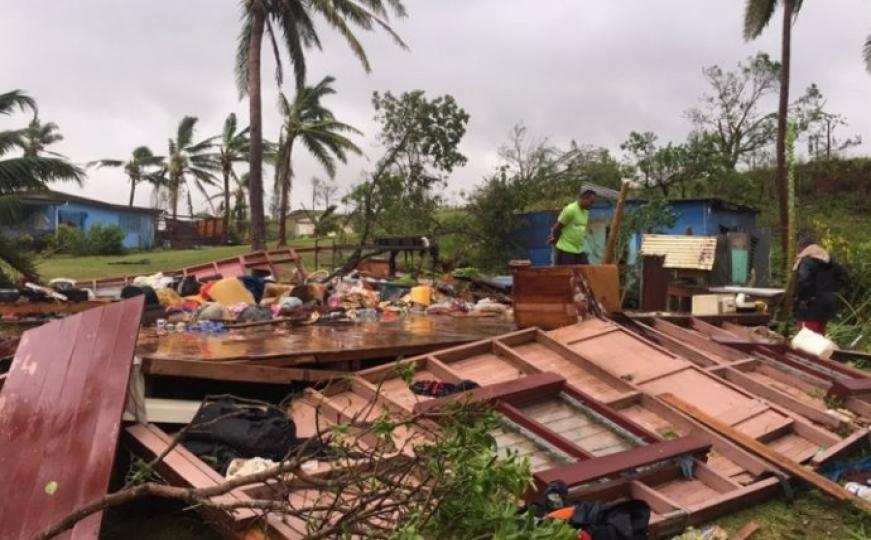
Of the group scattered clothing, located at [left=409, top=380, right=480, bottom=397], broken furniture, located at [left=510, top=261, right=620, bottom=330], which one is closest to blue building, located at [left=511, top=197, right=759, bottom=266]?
broken furniture, located at [left=510, top=261, right=620, bottom=330]

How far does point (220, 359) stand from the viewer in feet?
17.0

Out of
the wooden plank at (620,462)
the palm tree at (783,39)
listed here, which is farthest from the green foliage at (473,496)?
the palm tree at (783,39)

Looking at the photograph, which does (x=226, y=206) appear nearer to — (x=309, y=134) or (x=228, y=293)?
(x=309, y=134)

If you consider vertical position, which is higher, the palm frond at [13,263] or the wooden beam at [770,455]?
the palm frond at [13,263]

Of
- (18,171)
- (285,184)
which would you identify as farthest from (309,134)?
(18,171)

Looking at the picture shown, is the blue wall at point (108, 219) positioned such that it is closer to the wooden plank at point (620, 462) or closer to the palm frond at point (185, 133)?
the palm frond at point (185, 133)

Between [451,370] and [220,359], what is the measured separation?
5.81 feet

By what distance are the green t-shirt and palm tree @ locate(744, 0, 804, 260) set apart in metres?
7.72

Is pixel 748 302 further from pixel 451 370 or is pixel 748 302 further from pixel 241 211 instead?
pixel 241 211

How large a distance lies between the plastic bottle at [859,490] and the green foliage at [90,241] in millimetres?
24391

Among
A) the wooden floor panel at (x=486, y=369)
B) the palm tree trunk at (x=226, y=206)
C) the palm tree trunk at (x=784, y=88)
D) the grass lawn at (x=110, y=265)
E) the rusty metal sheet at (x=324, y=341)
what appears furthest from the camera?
the palm tree trunk at (x=226, y=206)

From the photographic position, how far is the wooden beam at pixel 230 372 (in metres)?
4.68

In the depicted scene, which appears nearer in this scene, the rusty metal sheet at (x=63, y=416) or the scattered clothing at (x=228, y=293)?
the rusty metal sheet at (x=63, y=416)

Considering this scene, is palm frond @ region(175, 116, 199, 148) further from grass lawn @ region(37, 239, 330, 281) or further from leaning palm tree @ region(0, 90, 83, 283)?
leaning palm tree @ region(0, 90, 83, 283)
